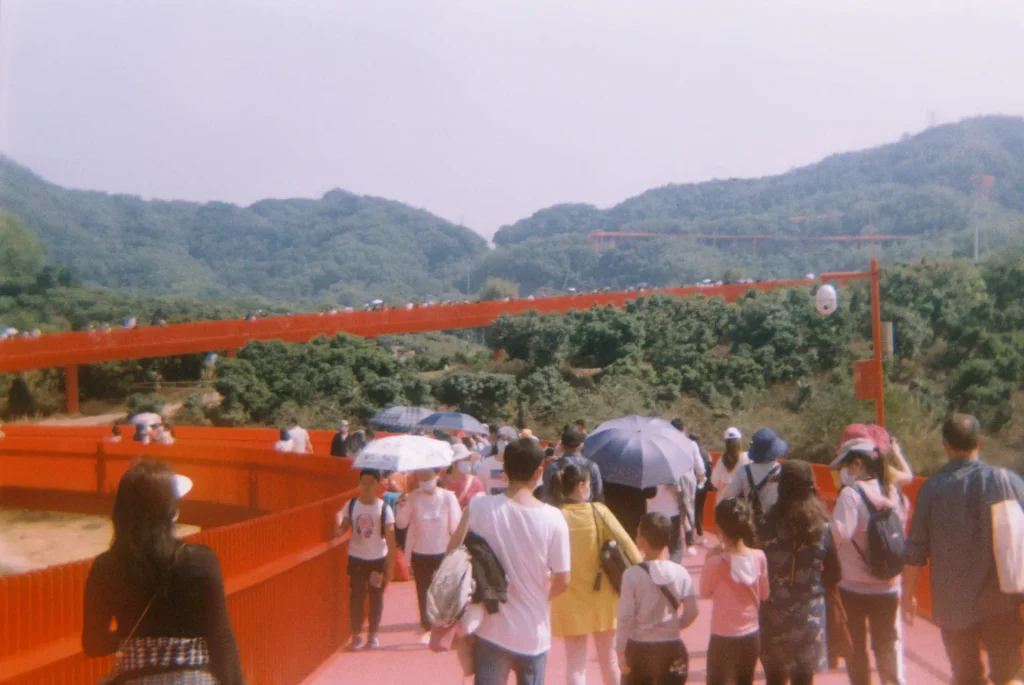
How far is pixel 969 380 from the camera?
38.3 metres

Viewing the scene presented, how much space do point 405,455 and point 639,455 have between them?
6.19 feet

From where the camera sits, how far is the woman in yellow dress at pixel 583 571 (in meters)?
5.21

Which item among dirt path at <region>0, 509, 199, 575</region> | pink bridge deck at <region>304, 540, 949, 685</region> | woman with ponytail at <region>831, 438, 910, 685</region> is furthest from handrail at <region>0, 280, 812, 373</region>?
Answer: woman with ponytail at <region>831, 438, 910, 685</region>

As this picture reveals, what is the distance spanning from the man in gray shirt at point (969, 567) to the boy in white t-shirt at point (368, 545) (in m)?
4.00

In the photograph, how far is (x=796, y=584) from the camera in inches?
200

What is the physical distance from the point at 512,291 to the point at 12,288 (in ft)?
166

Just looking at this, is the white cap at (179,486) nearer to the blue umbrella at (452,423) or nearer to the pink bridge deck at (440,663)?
the pink bridge deck at (440,663)

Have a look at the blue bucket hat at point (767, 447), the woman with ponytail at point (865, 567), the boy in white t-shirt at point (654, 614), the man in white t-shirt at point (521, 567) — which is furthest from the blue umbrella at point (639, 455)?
the man in white t-shirt at point (521, 567)

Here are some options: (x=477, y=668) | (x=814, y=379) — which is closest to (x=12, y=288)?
(x=814, y=379)

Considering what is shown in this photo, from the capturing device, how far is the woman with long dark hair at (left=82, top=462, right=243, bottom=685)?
3.25m

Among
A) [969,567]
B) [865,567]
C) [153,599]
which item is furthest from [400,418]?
[153,599]

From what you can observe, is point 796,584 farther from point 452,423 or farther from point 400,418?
point 400,418

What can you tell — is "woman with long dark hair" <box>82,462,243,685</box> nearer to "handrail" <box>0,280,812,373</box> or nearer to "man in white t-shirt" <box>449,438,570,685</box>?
"man in white t-shirt" <box>449,438,570,685</box>

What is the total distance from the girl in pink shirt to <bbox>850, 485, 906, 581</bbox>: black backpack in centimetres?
76
